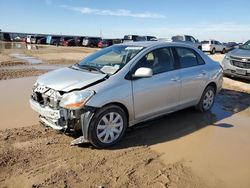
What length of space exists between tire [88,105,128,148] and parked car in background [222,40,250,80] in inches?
281

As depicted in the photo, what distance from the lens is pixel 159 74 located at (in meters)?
5.54

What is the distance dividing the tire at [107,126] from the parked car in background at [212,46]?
→ 30.3 metres

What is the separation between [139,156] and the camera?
4613 millimetres

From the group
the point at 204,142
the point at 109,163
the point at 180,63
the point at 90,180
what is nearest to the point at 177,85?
the point at 180,63

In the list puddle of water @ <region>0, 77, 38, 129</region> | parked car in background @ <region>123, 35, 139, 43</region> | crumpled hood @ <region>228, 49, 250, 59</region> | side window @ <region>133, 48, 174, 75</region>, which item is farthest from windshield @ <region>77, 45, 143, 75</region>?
parked car in background @ <region>123, 35, 139, 43</region>

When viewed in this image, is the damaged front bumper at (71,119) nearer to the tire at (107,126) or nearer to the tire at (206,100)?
the tire at (107,126)

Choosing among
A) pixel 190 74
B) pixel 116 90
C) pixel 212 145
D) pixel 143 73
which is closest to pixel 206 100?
pixel 190 74

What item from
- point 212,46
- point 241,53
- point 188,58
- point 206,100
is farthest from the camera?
point 212,46

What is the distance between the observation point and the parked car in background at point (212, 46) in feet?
109

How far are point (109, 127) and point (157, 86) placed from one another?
124cm

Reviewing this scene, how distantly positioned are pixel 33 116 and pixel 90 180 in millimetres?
3086

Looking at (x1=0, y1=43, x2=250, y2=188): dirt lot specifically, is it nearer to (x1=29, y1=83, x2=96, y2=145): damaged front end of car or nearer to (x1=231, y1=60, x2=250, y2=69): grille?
(x1=29, y1=83, x2=96, y2=145): damaged front end of car

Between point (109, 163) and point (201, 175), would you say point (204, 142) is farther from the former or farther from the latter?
point (109, 163)

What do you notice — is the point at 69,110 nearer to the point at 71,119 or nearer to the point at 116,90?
the point at 71,119
